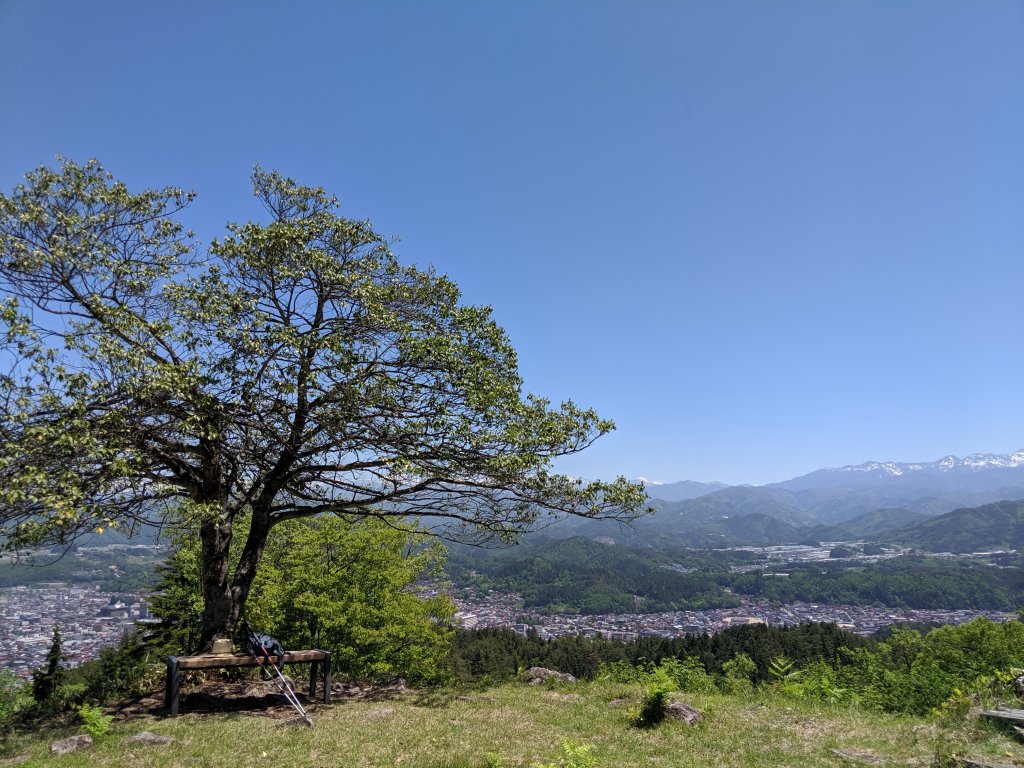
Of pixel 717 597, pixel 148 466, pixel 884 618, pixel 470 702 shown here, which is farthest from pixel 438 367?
pixel 717 597

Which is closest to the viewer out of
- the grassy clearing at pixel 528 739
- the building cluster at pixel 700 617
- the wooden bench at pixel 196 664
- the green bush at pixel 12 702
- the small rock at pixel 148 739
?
the grassy clearing at pixel 528 739

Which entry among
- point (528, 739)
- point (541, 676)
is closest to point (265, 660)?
point (528, 739)

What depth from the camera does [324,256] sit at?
36.0 feet

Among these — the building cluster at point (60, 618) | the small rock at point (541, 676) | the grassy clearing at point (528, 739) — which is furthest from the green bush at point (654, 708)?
the building cluster at point (60, 618)

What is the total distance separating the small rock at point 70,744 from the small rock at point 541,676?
9.65 meters

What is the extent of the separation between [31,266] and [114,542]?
167878mm

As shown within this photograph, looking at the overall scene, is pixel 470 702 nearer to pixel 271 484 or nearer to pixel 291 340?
pixel 271 484

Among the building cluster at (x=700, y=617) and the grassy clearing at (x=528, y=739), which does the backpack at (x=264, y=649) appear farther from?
the building cluster at (x=700, y=617)

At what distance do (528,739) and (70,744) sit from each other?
23.3ft

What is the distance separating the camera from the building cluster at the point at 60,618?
32812 millimetres

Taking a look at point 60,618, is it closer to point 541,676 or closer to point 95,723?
point 95,723

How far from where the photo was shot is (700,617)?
14312 cm

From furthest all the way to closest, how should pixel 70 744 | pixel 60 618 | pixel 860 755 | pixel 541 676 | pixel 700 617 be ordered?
1. pixel 700 617
2. pixel 60 618
3. pixel 541 676
4. pixel 70 744
5. pixel 860 755

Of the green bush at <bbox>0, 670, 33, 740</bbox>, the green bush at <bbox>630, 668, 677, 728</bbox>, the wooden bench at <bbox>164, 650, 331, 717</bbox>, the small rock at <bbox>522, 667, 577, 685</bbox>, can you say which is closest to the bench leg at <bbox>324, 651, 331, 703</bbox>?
the wooden bench at <bbox>164, 650, 331, 717</bbox>
